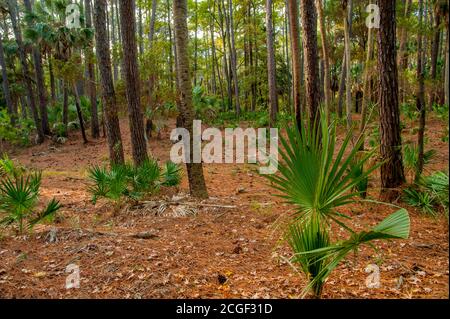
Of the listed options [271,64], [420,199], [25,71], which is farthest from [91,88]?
[420,199]

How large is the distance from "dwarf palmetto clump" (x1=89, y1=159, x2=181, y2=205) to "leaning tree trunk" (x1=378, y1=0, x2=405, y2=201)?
4.28 m

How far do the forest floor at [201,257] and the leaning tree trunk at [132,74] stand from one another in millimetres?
2328

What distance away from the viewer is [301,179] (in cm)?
294

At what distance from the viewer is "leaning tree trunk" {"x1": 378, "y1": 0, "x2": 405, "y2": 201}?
235 inches

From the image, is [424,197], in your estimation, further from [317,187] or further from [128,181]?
[128,181]

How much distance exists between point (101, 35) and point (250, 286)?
7.95 metres

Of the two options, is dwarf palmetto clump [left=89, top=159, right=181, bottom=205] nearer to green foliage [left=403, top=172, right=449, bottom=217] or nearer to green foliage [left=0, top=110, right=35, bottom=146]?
green foliage [left=403, top=172, right=449, bottom=217]

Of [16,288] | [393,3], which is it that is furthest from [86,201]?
[393,3]

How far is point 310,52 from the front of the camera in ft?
27.4

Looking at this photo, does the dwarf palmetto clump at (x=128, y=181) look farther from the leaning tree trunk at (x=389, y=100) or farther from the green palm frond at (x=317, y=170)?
the green palm frond at (x=317, y=170)

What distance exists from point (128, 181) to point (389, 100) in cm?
524

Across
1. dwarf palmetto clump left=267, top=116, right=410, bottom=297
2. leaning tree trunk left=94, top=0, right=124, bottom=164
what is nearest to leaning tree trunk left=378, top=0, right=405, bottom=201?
dwarf palmetto clump left=267, top=116, right=410, bottom=297

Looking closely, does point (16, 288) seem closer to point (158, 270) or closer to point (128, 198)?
point (158, 270)

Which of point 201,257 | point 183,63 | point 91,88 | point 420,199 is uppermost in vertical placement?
point 91,88
